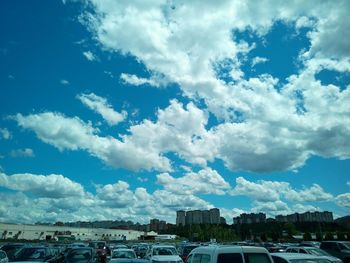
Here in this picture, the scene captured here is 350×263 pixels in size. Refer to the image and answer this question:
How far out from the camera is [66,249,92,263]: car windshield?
17241mm

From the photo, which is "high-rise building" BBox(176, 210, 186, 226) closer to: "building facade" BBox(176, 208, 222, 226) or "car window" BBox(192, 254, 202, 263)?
"building facade" BBox(176, 208, 222, 226)

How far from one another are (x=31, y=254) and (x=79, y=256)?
17.7 feet

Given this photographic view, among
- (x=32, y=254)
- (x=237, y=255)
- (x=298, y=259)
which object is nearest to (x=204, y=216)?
(x=32, y=254)

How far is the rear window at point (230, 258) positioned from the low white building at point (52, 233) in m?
110

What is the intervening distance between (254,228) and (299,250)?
122 metres

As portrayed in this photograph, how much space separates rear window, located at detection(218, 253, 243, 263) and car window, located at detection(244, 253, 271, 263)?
18 cm

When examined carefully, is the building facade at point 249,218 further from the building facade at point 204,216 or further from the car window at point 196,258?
the car window at point 196,258

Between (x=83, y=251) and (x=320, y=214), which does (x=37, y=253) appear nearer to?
(x=83, y=251)

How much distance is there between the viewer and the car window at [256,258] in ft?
31.2

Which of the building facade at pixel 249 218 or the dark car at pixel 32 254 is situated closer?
the dark car at pixel 32 254

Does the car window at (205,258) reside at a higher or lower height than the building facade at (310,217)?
lower

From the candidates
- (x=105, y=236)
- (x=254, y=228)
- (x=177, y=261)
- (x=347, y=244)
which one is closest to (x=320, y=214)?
(x=254, y=228)

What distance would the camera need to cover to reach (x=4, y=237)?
360 feet

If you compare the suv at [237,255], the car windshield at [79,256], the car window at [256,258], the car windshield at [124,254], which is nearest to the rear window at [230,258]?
the suv at [237,255]
